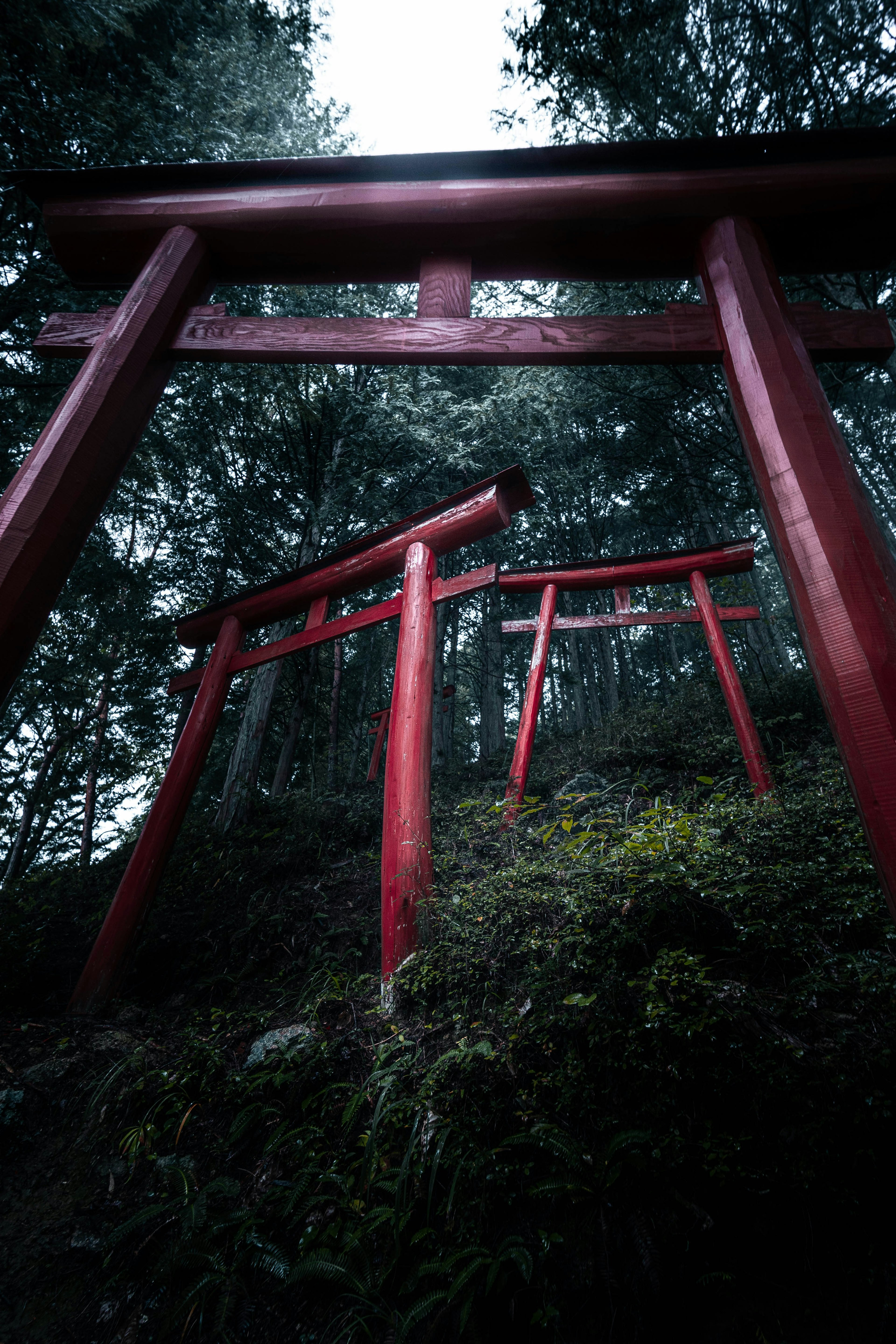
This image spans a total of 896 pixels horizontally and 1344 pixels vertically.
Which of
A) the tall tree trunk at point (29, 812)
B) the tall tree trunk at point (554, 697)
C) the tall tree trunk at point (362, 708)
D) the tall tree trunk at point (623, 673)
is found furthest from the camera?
the tall tree trunk at point (554, 697)

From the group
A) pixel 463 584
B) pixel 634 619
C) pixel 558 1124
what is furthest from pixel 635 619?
pixel 558 1124

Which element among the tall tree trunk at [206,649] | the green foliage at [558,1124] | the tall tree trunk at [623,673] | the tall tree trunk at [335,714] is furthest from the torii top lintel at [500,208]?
the tall tree trunk at [623,673]

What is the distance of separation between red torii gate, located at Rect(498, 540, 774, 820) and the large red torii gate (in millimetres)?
4264

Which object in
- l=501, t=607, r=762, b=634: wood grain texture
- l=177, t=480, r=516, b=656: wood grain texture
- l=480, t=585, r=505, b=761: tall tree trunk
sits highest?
l=480, t=585, r=505, b=761: tall tree trunk

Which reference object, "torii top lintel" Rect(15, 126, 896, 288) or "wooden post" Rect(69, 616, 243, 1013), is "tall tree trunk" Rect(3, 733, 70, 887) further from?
"torii top lintel" Rect(15, 126, 896, 288)

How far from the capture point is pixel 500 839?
5.31m

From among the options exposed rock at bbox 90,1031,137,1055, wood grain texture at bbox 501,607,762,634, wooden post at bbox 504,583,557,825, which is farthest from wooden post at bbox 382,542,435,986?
wood grain texture at bbox 501,607,762,634

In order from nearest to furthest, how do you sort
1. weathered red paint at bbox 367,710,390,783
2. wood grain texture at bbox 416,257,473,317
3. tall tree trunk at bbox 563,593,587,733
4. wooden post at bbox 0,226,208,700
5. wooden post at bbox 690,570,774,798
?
wooden post at bbox 0,226,208,700, wood grain texture at bbox 416,257,473,317, wooden post at bbox 690,570,774,798, weathered red paint at bbox 367,710,390,783, tall tree trunk at bbox 563,593,587,733

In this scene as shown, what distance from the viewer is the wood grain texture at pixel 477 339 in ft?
9.43

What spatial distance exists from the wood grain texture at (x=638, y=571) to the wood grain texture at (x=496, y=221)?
4166 mm

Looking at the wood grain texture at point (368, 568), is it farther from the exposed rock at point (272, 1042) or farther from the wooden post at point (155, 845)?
the exposed rock at point (272, 1042)

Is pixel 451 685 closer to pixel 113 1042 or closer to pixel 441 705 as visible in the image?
pixel 441 705

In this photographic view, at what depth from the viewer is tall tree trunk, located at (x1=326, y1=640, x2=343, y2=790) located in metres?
12.1

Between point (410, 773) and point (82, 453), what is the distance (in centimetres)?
262
